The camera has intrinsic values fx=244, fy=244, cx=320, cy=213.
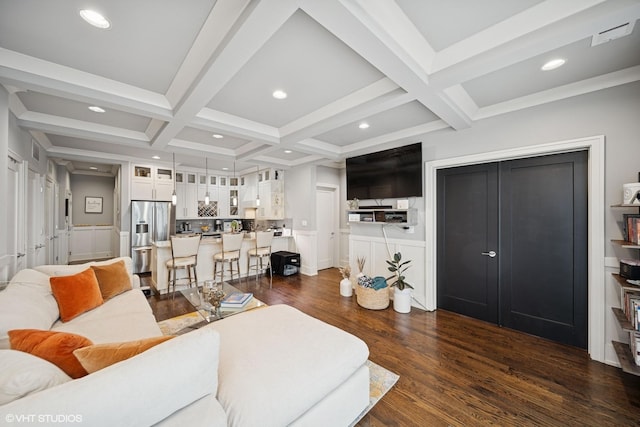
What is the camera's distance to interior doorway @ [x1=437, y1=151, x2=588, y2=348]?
8.51 ft

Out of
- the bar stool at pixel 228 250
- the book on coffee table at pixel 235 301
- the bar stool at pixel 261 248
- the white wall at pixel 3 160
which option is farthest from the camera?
the bar stool at pixel 261 248

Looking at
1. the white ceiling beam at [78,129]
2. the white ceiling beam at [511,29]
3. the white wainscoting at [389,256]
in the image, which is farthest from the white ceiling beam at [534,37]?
the white ceiling beam at [78,129]

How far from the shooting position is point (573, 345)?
2.60 meters

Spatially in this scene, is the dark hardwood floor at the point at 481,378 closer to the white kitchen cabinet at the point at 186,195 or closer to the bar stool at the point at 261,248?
the bar stool at the point at 261,248

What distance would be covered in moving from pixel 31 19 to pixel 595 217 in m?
4.86

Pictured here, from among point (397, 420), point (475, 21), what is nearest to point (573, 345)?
point (397, 420)

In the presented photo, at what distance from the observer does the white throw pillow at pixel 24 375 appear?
85 centimetres

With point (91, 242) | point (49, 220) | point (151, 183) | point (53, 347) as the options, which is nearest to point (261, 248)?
point (151, 183)

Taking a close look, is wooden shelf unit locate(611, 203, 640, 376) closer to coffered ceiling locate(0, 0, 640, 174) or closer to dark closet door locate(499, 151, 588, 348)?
dark closet door locate(499, 151, 588, 348)

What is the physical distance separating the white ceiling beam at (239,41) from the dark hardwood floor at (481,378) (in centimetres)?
265

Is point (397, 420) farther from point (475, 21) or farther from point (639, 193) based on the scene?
point (475, 21)

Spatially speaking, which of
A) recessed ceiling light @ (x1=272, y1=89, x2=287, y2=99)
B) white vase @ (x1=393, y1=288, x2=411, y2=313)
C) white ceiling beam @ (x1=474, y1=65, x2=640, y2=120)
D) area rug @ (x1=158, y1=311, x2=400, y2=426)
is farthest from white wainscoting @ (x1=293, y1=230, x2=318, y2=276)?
white ceiling beam @ (x1=474, y1=65, x2=640, y2=120)

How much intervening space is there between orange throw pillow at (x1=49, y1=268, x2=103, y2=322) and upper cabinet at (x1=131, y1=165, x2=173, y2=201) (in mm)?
3895

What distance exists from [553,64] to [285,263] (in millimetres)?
4993
